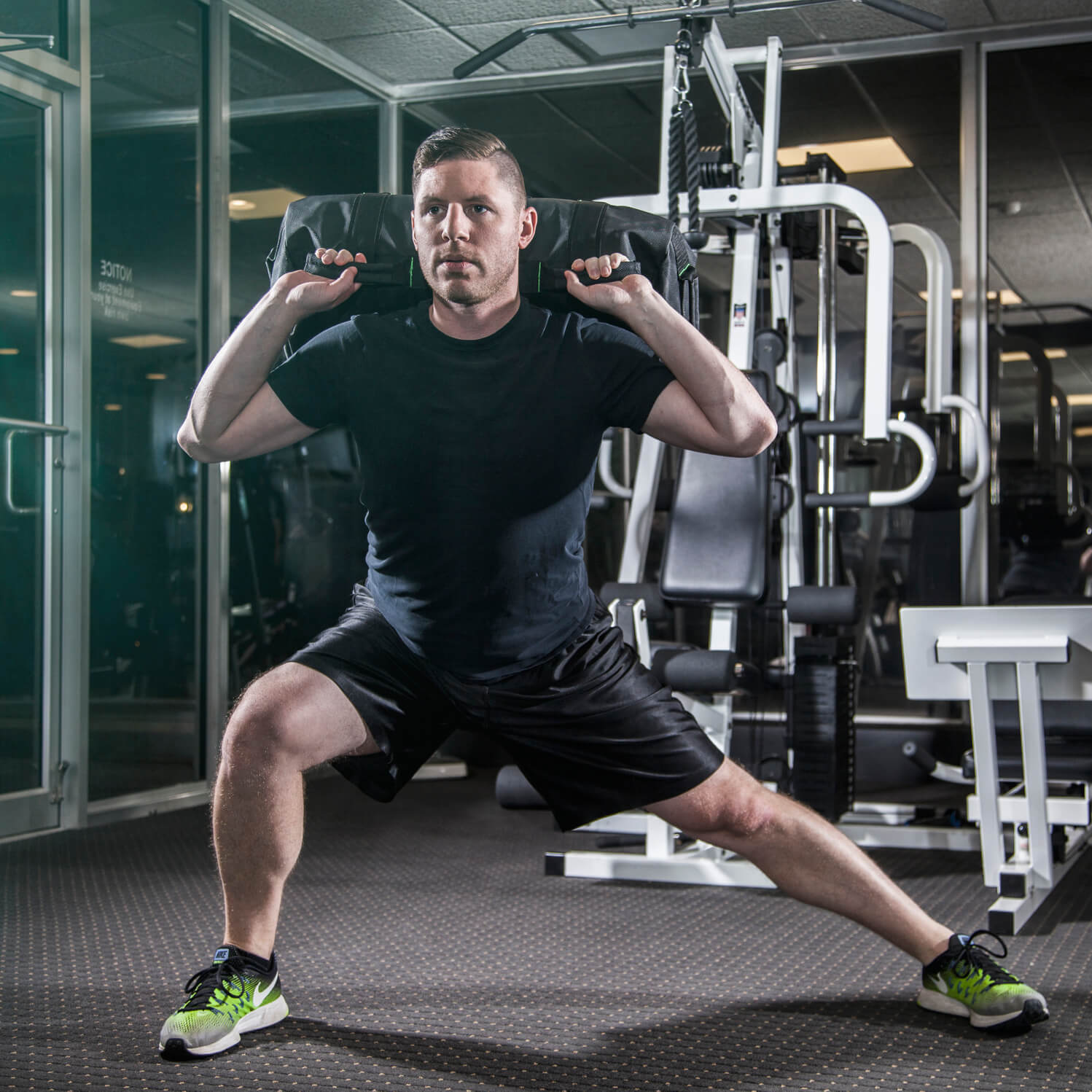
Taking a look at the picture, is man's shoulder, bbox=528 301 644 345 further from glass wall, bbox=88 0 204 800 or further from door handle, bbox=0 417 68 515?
glass wall, bbox=88 0 204 800

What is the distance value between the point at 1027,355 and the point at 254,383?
12.8 feet

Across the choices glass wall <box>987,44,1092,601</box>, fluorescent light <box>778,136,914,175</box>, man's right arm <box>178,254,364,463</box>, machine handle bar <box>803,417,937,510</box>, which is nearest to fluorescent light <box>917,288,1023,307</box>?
glass wall <box>987,44,1092,601</box>

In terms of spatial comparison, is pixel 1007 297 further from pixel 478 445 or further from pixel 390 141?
pixel 478 445

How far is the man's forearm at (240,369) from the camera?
6.00 ft

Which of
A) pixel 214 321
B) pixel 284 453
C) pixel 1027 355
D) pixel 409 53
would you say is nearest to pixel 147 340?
pixel 214 321

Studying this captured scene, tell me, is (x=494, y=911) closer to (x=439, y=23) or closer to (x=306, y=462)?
(x=306, y=462)

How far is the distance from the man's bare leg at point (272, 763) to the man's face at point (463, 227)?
61 cm

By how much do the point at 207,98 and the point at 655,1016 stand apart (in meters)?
→ 3.68

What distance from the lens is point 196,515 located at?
461 centimetres

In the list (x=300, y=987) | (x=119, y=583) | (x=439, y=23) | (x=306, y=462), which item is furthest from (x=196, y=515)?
(x=300, y=987)

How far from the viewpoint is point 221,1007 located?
1.98 m

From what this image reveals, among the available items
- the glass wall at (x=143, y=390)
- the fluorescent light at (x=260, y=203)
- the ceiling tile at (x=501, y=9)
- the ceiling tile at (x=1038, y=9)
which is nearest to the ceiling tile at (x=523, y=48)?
the ceiling tile at (x=501, y=9)

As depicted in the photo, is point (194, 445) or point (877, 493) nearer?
point (194, 445)

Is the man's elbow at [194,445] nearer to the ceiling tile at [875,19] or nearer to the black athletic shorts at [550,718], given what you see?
the black athletic shorts at [550,718]
